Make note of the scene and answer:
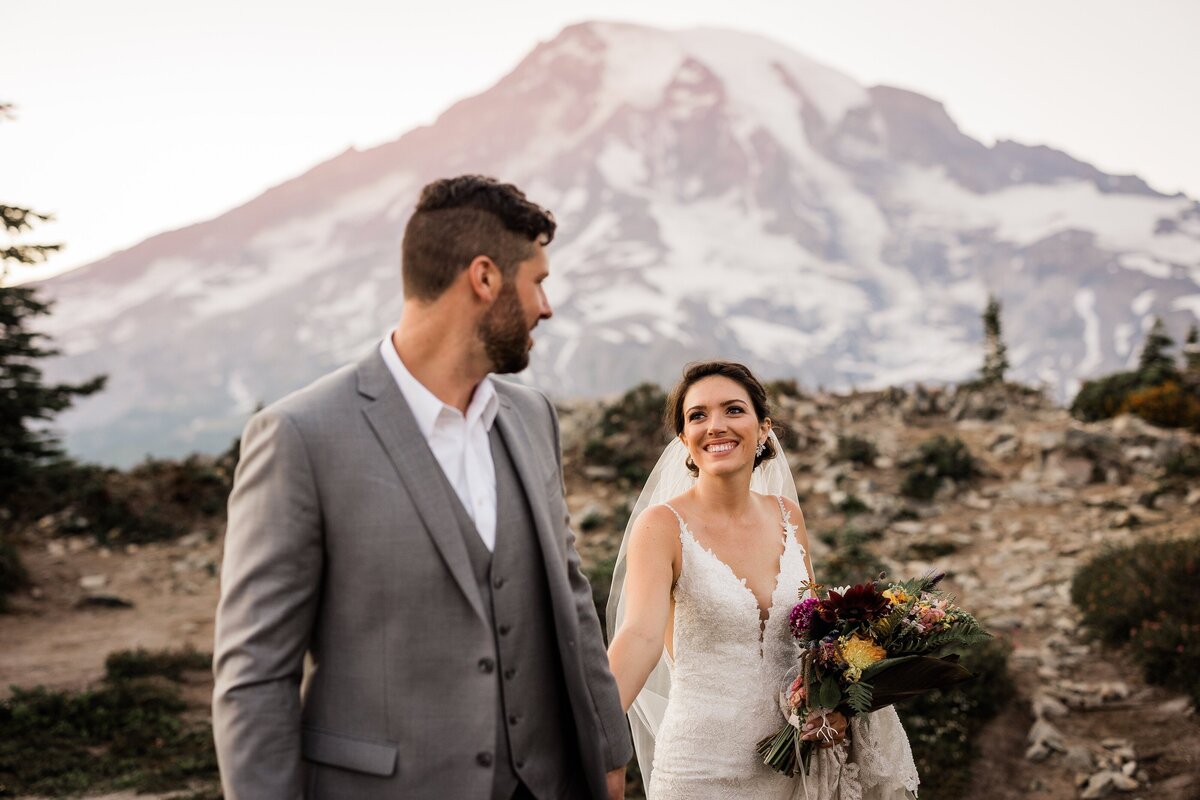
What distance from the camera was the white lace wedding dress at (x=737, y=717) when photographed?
3.37 metres

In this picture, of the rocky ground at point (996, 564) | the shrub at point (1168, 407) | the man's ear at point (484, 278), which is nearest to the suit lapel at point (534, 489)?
the man's ear at point (484, 278)

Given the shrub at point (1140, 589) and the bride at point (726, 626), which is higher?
the bride at point (726, 626)

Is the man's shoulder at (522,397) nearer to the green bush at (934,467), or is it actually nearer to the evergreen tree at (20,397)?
the green bush at (934,467)

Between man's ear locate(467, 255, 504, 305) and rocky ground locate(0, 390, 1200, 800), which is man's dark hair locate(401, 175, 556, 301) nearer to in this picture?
man's ear locate(467, 255, 504, 305)

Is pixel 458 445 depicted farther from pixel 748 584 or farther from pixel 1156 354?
pixel 1156 354

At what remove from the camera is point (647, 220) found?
184375mm

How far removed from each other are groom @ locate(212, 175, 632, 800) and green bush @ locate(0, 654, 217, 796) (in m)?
5.05

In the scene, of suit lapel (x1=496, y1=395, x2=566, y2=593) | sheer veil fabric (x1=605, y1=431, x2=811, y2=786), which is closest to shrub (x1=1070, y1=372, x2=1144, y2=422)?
sheer veil fabric (x1=605, y1=431, x2=811, y2=786)

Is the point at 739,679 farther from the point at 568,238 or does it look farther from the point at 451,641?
the point at 568,238

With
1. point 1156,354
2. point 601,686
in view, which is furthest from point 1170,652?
point 1156,354

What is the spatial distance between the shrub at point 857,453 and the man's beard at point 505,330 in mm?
12261

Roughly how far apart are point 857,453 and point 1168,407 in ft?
21.0

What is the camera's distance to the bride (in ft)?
11.0

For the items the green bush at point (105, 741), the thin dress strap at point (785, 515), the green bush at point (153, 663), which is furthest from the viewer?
the green bush at point (153, 663)
